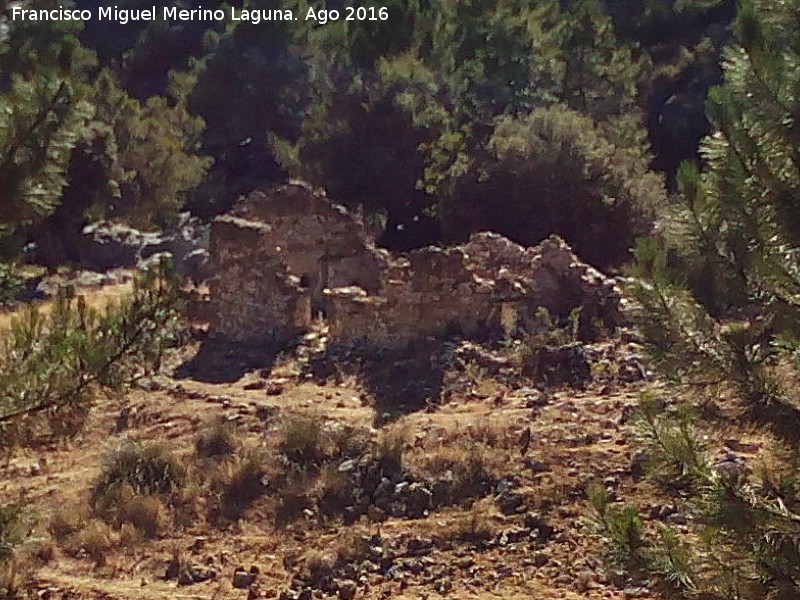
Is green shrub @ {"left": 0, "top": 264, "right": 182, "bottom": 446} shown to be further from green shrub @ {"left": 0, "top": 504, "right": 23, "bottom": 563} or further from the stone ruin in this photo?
the stone ruin

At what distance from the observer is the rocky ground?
22.0ft

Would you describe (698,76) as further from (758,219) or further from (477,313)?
(758,219)

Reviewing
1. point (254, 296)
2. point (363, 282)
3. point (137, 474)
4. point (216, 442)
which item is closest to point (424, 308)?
point (363, 282)

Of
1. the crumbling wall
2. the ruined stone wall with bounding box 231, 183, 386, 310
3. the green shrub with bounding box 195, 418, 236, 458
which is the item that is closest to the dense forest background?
the crumbling wall

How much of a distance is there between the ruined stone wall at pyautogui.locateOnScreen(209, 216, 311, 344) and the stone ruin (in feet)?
0.04

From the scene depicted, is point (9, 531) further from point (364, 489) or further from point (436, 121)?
point (436, 121)

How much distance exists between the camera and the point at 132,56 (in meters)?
30.5

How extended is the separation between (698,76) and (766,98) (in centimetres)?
2036

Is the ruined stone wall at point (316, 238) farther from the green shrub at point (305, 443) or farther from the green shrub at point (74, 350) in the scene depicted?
the green shrub at point (74, 350)

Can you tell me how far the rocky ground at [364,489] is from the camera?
263 inches

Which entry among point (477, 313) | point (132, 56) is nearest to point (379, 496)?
point (477, 313)

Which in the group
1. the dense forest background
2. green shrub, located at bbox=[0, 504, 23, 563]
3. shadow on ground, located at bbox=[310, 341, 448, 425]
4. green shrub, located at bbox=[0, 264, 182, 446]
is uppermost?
the dense forest background

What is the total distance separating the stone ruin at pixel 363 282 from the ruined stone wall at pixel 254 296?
0.01m

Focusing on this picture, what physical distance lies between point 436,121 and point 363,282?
19.1 ft
